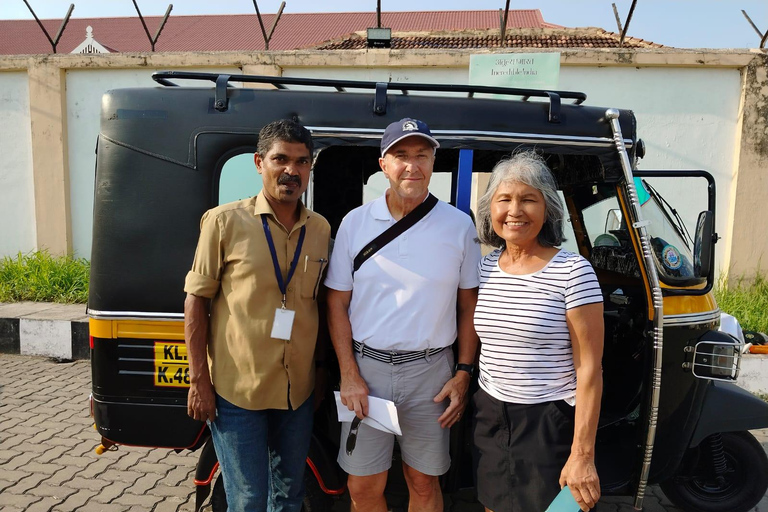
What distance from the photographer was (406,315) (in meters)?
2.08

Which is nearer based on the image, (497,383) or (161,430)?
(497,383)

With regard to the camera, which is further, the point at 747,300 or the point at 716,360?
the point at 747,300

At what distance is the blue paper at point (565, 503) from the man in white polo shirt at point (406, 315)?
0.47m

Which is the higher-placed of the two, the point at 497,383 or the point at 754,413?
the point at 497,383

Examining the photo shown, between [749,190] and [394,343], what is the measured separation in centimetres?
632

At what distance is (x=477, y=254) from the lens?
2191 millimetres

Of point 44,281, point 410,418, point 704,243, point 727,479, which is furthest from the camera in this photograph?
point 44,281

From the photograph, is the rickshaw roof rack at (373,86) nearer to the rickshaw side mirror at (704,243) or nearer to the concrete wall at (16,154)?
the rickshaw side mirror at (704,243)

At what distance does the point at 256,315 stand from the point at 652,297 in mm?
1709

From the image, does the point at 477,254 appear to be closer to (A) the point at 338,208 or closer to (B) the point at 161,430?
(B) the point at 161,430

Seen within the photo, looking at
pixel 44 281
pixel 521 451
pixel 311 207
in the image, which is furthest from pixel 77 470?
pixel 44 281

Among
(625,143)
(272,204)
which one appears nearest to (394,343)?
(272,204)

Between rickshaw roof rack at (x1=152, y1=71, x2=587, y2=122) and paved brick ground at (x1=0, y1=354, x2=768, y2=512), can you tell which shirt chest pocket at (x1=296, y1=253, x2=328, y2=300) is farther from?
paved brick ground at (x1=0, y1=354, x2=768, y2=512)

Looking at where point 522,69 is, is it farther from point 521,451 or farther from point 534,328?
point 521,451
